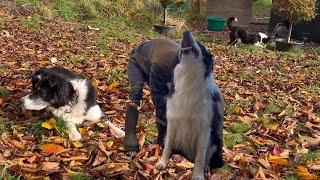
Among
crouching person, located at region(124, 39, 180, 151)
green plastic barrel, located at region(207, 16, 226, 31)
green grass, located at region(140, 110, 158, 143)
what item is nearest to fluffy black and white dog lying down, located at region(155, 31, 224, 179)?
crouching person, located at region(124, 39, 180, 151)

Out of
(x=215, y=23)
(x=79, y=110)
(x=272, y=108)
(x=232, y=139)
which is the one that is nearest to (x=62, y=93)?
(x=79, y=110)

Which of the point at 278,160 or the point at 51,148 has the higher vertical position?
the point at 51,148

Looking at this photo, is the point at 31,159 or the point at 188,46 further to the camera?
the point at 31,159

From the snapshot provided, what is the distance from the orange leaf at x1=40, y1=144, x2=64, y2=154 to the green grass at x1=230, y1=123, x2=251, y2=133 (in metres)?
2.37

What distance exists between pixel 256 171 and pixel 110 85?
140 inches

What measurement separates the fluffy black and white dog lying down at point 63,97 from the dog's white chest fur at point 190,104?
2.06m

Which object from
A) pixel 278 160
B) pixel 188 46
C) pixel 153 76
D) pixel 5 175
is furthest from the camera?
pixel 278 160

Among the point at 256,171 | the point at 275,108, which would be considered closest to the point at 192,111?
the point at 256,171

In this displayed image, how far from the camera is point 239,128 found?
19.8 ft

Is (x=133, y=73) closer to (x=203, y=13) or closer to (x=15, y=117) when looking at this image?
(x=15, y=117)

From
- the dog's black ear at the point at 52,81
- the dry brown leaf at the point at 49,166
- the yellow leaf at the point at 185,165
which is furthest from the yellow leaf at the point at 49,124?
the yellow leaf at the point at 185,165

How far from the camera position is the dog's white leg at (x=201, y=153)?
331 cm

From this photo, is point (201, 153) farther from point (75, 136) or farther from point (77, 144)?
point (75, 136)

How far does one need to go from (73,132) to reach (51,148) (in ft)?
1.72
